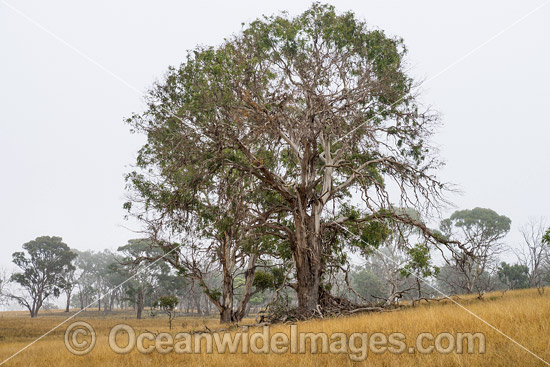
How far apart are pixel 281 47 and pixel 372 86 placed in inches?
173

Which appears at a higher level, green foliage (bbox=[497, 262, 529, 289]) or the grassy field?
the grassy field

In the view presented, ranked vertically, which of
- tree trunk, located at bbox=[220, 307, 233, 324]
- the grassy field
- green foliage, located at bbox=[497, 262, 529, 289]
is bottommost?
tree trunk, located at bbox=[220, 307, 233, 324]

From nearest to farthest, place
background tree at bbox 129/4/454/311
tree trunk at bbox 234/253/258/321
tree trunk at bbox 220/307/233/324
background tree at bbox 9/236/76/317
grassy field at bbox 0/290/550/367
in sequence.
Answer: grassy field at bbox 0/290/550/367, background tree at bbox 129/4/454/311, tree trunk at bbox 234/253/258/321, tree trunk at bbox 220/307/233/324, background tree at bbox 9/236/76/317

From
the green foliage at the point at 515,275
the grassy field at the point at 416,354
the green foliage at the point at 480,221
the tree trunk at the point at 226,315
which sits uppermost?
the green foliage at the point at 480,221

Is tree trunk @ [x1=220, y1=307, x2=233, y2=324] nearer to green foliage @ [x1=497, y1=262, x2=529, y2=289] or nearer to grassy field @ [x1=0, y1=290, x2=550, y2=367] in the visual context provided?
grassy field @ [x1=0, y1=290, x2=550, y2=367]

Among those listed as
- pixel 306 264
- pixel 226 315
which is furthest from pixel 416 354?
pixel 226 315

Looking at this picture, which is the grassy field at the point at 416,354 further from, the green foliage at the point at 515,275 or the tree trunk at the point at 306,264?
the green foliage at the point at 515,275

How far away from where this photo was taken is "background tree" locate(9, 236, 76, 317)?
59.4 meters

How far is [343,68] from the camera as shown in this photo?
47.4 feet

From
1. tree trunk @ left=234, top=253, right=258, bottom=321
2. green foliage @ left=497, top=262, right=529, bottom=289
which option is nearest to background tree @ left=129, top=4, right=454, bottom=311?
tree trunk @ left=234, top=253, right=258, bottom=321

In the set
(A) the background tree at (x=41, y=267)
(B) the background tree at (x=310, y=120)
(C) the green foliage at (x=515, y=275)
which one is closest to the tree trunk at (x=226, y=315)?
(B) the background tree at (x=310, y=120)

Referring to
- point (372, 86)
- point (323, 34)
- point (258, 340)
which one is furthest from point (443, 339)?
point (323, 34)

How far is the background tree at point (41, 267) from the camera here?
59438 mm

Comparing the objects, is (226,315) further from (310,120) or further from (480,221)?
(480,221)
